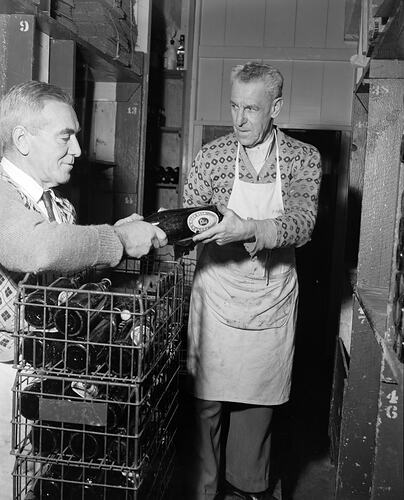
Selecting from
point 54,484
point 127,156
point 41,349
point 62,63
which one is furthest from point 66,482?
point 127,156

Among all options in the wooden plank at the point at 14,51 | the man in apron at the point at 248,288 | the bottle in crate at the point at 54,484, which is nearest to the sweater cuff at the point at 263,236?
the man in apron at the point at 248,288

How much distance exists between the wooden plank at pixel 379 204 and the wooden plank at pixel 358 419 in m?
0.16

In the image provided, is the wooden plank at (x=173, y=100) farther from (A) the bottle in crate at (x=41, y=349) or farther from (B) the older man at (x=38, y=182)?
(A) the bottle in crate at (x=41, y=349)

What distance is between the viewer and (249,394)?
237 cm

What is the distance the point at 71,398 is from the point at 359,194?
7.10 ft

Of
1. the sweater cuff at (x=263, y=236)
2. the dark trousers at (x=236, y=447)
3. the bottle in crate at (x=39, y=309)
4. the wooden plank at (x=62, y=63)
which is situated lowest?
the dark trousers at (x=236, y=447)

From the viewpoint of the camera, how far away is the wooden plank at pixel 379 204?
85.1 inches

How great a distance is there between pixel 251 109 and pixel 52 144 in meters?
0.84

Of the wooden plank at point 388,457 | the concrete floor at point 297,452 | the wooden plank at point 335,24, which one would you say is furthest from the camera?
the wooden plank at point 335,24

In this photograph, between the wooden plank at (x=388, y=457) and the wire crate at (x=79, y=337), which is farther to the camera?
the wire crate at (x=79, y=337)

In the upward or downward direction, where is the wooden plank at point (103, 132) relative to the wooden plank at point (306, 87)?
downward

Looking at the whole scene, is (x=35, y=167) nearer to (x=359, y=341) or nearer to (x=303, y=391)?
(x=359, y=341)

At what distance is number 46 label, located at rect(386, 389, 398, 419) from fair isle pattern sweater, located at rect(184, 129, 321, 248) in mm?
1025

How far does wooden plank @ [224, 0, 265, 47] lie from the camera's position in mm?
5098
